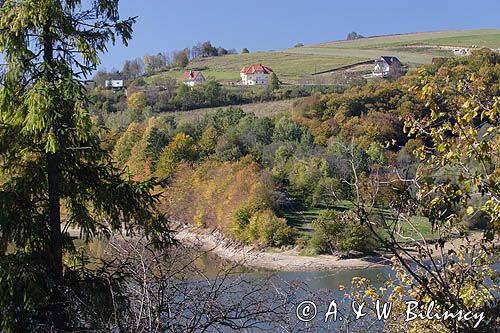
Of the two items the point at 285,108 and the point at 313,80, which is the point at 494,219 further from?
the point at 313,80

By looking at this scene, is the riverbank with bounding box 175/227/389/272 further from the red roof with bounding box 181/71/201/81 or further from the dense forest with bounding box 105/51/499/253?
the red roof with bounding box 181/71/201/81

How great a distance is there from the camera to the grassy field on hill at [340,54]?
7544 centimetres

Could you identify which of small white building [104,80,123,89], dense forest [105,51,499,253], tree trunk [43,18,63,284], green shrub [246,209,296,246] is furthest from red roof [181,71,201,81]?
tree trunk [43,18,63,284]

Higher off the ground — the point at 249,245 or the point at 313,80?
the point at 313,80

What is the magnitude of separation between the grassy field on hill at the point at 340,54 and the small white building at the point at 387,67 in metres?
2.63

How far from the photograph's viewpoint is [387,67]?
226 ft

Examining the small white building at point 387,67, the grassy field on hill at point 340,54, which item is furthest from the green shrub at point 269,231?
the grassy field on hill at point 340,54

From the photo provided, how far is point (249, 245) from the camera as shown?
1348 inches

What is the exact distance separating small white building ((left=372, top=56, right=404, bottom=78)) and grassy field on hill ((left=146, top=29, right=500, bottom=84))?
2630 millimetres

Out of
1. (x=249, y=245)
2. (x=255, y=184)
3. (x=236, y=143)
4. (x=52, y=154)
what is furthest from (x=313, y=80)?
(x=52, y=154)

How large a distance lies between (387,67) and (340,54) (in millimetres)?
14964

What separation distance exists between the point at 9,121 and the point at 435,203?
13.4 ft

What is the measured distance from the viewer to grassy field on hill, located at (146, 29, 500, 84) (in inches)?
Result: 2970

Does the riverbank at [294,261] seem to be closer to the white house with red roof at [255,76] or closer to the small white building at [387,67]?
the small white building at [387,67]
